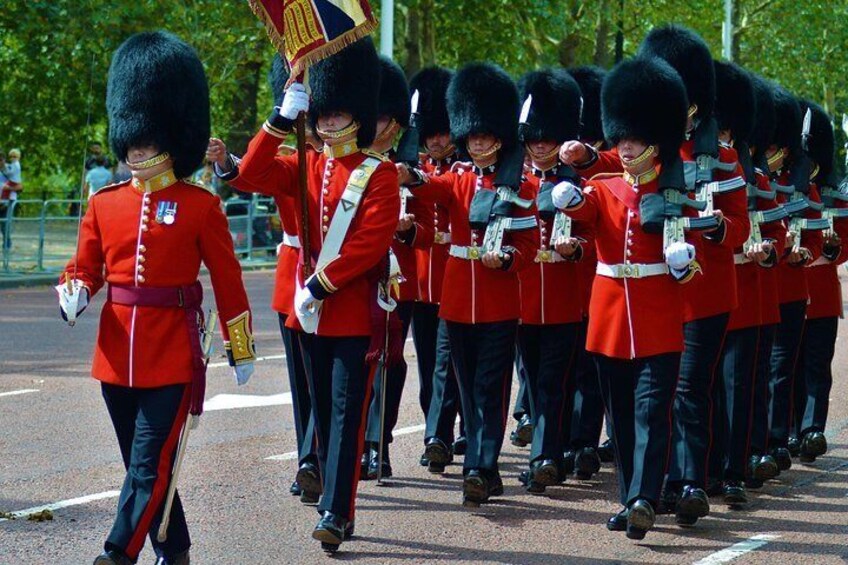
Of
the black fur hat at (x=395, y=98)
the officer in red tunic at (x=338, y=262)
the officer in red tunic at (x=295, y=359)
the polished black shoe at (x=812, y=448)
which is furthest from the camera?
the polished black shoe at (x=812, y=448)

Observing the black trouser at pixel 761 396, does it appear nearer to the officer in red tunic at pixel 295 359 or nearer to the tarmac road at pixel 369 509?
the tarmac road at pixel 369 509

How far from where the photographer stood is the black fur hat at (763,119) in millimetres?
8711

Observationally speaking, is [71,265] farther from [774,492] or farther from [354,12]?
[774,492]

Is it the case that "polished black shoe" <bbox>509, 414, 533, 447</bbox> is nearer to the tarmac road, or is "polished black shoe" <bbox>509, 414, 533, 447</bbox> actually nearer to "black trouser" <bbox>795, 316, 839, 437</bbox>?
the tarmac road

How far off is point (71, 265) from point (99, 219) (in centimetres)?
19

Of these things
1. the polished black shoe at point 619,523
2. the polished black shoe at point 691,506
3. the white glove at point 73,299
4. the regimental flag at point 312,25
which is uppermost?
the regimental flag at point 312,25

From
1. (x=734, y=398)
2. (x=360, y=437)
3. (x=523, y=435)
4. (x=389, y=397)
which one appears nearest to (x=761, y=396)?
(x=734, y=398)

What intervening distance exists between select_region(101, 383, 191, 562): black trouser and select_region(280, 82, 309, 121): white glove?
1.12 meters

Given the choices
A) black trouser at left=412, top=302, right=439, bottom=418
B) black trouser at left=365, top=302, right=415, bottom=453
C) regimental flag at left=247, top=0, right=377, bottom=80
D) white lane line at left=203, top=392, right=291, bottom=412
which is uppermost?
regimental flag at left=247, top=0, right=377, bottom=80

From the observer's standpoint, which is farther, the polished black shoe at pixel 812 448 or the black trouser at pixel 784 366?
the polished black shoe at pixel 812 448

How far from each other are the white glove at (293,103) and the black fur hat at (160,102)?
0.34 metres

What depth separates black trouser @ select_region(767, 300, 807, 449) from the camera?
8.74 meters

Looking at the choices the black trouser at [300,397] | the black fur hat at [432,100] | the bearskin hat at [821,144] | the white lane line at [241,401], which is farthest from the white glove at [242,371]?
the bearskin hat at [821,144]

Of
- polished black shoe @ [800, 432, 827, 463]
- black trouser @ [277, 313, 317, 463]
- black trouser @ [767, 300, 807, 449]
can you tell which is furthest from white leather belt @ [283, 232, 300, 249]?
polished black shoe @ [800, 432, 827, 463]
